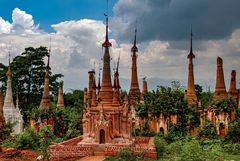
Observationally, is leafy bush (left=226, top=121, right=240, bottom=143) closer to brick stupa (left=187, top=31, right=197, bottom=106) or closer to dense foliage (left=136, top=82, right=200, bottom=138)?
dense foliage (left=136, top=82, right=200, bottom=138)

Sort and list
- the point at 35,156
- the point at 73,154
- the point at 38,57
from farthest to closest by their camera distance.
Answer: the point at 38,57 → the point at 35,156 → the point at 73,154

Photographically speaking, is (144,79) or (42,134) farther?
(144,79)


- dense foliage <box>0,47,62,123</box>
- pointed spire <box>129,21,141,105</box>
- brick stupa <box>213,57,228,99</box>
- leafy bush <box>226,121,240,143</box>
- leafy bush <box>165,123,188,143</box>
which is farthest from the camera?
dense foliage <box>0,47,62,123</box>

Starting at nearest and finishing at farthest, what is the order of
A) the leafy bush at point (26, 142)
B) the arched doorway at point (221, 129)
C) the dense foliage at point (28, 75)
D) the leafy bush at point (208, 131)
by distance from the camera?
the leafy bush at point (26, 142)
the leafy bush at point (208, 131)
the arched doorway at point (221, 129)
the dense foliage at point (28, 75)

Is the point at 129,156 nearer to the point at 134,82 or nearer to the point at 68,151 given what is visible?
the point at 68,151

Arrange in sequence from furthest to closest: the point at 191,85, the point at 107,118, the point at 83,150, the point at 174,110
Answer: the point at 191,85 < the point at 174,110 < the point at 107,118 < the point at 83,150

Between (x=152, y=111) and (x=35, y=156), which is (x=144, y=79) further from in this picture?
(x=35, y=156)

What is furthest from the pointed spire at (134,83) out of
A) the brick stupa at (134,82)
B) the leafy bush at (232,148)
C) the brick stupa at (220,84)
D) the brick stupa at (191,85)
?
the leafy bush at (232,148)

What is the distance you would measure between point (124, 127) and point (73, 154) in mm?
4077

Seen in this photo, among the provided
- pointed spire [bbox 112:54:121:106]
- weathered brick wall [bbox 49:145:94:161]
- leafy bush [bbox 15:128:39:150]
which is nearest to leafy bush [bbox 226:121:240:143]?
pointed spire [bbox 112:54:121:106]

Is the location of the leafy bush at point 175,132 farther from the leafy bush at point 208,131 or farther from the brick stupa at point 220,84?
the brick stupa at point 220,84

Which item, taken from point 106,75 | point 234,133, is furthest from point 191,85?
point 106,75

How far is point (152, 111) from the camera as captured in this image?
33.1 m

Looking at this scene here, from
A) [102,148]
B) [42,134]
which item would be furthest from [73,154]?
[42,134]
